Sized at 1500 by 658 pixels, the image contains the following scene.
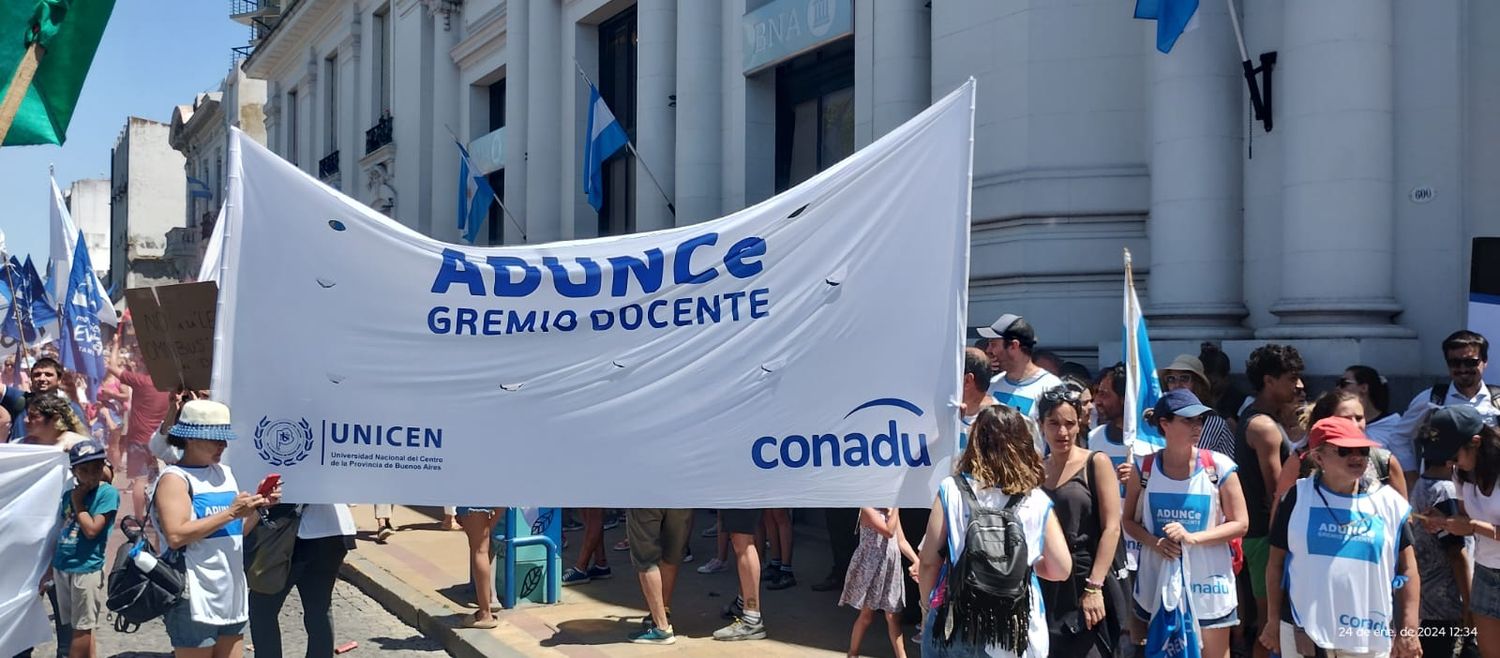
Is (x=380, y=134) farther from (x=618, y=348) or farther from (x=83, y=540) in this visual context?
(x=618, y=348)

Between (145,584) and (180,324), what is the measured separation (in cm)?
168

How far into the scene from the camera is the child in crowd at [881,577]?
6.82 metres

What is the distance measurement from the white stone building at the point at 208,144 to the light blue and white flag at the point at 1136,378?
40547 mm

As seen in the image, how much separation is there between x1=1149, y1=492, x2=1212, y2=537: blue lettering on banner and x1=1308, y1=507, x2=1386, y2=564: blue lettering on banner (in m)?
0.57

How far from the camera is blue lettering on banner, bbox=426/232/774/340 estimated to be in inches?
197

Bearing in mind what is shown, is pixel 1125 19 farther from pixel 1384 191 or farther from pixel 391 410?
pixel 391 410

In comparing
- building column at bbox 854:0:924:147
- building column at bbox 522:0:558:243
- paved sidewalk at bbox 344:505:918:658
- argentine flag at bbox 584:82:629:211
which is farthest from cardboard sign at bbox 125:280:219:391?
building column at bbox 522:0:558:243

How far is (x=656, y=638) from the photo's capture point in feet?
24.8

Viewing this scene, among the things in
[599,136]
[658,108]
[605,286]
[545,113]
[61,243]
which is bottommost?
Result: [605,286]

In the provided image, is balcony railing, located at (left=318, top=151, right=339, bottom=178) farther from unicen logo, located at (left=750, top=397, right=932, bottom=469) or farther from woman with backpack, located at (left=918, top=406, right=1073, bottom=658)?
woman with backpack, located at (left=918, top=406, right=1073, bottom=658)

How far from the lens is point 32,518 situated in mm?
5938

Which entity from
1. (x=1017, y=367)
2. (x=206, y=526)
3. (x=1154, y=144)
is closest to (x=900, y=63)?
(x=1154, y=144)

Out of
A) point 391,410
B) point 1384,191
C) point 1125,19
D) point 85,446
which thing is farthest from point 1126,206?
point 85,446

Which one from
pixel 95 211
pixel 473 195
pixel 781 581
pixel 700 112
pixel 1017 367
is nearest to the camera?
pixel 1017 367
